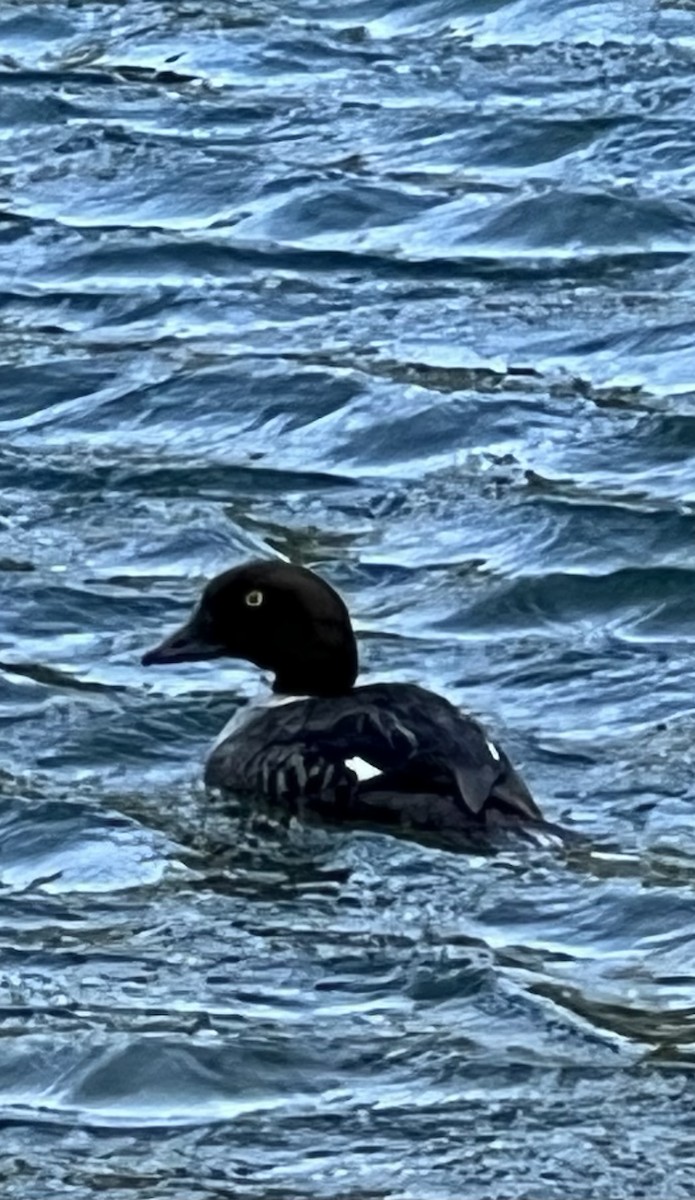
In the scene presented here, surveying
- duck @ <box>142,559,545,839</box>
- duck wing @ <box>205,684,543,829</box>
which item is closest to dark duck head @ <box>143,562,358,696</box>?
duck @ <box>142,559,545,839</box>

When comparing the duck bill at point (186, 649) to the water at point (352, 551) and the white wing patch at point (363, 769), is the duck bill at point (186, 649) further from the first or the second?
the white wing patch at point (363, 769)

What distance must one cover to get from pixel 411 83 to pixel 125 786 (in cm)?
756

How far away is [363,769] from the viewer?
10.4 metres

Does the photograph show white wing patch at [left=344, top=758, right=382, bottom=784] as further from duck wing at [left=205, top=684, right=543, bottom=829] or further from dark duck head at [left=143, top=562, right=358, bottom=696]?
dark duck head at [left=143, top=562, right=358, bottom=696]

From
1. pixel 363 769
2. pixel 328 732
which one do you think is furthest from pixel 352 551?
pixel 363 769

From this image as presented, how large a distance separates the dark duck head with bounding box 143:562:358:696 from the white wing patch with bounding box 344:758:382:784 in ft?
2.11

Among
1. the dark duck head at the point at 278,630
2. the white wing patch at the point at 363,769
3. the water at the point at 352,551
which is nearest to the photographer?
the water at the point at 352,551

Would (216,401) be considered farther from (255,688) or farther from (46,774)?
(46,774)

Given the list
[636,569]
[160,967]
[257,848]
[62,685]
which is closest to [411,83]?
[636,569]

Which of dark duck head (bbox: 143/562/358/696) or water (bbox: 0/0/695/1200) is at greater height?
dark duck head (bbox: 143/562/358/696)

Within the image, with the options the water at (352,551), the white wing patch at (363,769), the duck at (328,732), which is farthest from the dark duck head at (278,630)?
the white wing patch at (363,769)

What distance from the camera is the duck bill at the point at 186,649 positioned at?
11148mm

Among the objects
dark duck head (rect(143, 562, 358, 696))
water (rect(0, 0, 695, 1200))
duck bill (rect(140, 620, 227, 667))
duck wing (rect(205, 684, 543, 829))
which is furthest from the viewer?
duck bill (rect(140, 620, 227, 667))

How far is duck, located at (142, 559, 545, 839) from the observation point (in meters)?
10.2
